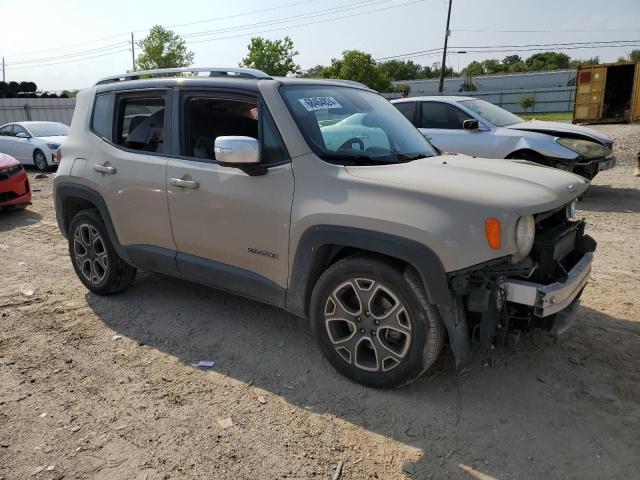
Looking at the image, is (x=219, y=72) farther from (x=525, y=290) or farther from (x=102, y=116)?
(x=525, y=290)

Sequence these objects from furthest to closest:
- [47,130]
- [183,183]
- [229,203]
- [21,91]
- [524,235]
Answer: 1. [21,91]
2. [47,130]
3. [183,183]
4. [229,203]
5. [524,235]

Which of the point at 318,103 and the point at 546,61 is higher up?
the point at 546,61

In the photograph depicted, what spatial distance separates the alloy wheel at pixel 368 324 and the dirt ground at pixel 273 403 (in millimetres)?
227

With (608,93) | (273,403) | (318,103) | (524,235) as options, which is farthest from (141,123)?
(608,93)

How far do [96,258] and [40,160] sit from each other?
11706 millimetres

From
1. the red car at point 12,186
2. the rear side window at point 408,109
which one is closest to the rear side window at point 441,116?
the rear side window at point 408,109

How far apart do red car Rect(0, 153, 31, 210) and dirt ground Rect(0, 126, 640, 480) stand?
15.6 ft

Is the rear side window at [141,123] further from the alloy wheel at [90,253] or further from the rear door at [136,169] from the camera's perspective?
the alloy wheel at [90,253]

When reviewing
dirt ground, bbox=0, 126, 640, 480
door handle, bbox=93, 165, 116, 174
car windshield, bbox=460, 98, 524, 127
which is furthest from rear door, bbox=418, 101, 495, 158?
door handle, bbox=93, 165, 116, 174

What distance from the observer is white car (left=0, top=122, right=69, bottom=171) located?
1427cm

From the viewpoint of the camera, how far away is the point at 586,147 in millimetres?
8500

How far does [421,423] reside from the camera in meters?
2.93

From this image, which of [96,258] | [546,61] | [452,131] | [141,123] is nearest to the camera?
[141,123]

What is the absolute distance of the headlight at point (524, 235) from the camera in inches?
108
